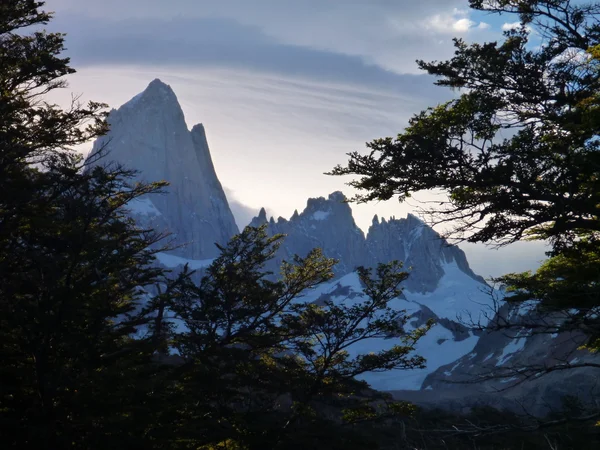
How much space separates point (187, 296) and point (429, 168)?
36.4 feet

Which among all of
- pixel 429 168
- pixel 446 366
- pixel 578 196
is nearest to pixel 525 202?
pixel 578 196

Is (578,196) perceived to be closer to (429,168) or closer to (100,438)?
(429,168)

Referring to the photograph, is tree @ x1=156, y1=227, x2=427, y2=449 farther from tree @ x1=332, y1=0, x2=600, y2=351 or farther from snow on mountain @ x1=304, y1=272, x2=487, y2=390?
snow on mountain @ x1=304, y1=272, x2=487, y2=390

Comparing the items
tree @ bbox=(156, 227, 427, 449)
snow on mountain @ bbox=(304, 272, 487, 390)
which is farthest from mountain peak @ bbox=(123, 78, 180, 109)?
tree @ bbox=(156, 227, 427, 449)

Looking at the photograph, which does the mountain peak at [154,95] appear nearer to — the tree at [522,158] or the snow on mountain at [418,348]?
the snow on mountain at [418,348]

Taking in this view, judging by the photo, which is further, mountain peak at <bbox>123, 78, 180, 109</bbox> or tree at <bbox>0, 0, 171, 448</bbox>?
mountain peak at <bbox>123, 78, 180, 109</bbox>

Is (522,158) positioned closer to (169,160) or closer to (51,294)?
(51,294)

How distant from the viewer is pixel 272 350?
20.0 m

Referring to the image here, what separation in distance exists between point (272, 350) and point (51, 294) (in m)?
11.0

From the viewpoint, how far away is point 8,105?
10.4 meters

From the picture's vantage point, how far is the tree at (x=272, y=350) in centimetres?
1498

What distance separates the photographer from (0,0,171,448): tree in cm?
964

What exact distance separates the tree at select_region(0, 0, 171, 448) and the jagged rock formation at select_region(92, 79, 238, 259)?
16852 centimetres

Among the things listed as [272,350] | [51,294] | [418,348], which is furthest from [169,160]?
[51,294]
